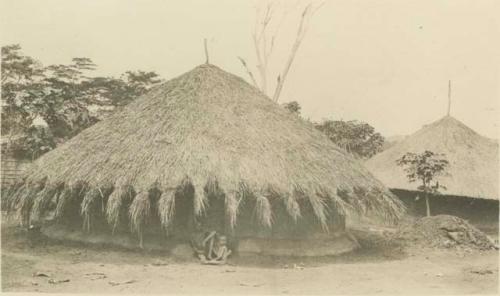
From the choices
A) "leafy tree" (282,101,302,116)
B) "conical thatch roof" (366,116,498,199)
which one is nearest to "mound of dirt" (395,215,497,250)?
"conical thatch roof" (366,116,498,199)

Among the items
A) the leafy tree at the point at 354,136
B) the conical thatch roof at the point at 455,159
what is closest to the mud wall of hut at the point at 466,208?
the conical thatch roof at the point at 455,159

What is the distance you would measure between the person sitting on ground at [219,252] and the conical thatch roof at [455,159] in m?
7.96

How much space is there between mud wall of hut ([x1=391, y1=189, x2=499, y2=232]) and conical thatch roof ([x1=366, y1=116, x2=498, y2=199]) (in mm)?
268

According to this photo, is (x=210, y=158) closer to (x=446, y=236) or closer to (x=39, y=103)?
(x=446, y=236)

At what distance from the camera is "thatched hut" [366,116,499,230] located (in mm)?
15977

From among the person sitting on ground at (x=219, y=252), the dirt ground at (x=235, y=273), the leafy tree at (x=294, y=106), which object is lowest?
the dirt ground at (x=235, y=273)

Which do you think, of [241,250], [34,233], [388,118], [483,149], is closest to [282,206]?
[241,250]

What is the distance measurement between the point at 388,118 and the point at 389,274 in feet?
40.1

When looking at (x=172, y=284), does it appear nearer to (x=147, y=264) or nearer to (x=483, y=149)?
(x=147, y=264)

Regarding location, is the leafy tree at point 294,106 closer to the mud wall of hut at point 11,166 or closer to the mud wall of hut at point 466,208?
the mud wall of hut at point 466,208

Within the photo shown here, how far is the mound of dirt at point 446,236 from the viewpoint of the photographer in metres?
12.4

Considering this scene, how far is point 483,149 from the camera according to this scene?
17703mm

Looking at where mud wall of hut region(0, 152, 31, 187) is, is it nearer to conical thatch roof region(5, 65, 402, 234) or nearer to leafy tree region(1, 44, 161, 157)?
leafy tree region(1, 44, 161, 157)

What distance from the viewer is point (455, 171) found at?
1684 cm
